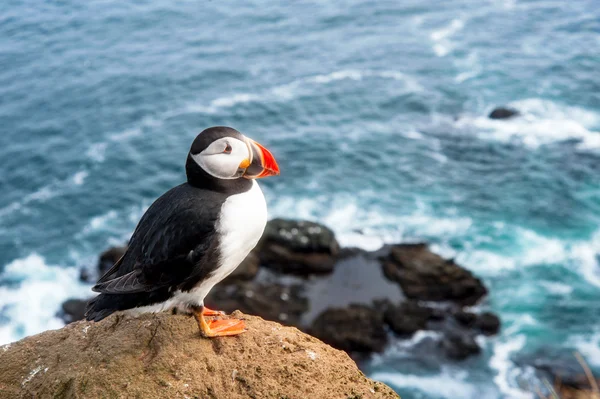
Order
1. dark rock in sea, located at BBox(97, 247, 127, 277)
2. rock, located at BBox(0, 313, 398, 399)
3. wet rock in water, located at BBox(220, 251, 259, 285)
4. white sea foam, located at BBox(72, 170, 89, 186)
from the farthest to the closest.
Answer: white sea foam, located at BBox(72, 170, 89, 186) < dark rock in sea, located at BBox(97, 247, 127, 277) < wet rock in water, located at BBox(220, 251, 259, 285) < rock, located at BBox(0, 313, 398, 399)

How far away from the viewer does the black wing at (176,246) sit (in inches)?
251

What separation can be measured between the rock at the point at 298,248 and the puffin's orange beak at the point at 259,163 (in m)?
21.7

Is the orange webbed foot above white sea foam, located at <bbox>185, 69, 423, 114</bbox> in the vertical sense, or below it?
above

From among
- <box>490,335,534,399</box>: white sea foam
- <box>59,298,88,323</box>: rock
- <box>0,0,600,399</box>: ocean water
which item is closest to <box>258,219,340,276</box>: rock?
<box>0,0,600,399</box>: ocean water

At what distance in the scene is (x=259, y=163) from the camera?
645 cm

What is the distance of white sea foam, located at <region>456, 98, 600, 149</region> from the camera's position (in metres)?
38.5

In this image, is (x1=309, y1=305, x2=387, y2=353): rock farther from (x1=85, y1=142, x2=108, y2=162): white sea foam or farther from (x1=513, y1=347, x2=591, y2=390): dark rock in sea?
(x1=85, y1=142, x2=108, y2=162): white sea foam

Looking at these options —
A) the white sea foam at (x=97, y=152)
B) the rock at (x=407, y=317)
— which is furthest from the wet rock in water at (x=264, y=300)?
the white sea foam at (x=97, y=152)

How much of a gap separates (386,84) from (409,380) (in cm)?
2895

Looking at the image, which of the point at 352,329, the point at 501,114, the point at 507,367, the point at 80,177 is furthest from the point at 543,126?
the point at 80,177

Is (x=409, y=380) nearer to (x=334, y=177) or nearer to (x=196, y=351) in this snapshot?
(x=334, y=177)

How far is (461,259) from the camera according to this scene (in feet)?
96.8

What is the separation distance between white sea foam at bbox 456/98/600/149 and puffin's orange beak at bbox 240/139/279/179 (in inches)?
1372

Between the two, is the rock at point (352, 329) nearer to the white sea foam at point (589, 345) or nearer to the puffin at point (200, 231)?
the white sea foam at point (589, 345)
